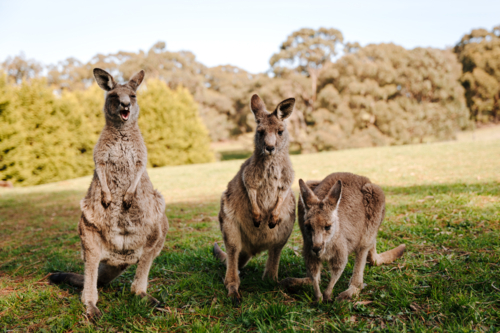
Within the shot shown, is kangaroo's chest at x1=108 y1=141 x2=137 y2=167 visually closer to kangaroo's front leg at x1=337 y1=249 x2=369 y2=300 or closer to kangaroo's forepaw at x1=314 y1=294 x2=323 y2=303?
kangaroo's forepaw at x1=314 y1=294 x2=323 y2=303

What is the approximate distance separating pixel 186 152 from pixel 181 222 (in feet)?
47.2

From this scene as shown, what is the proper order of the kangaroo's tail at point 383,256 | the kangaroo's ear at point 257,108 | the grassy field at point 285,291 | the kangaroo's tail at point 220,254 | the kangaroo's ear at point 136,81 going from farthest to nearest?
the kangaroo's tail at point 220,254 < the kangaroo's tail at point 383,256 < the kangaroo's ear at point 257,108 < the kangaroo's ear at point 136,81 < the grassy field at point 285,291

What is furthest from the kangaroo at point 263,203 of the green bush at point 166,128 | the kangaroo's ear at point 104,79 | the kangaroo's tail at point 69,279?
the green bush at point 166,128

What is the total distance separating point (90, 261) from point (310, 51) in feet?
88.5

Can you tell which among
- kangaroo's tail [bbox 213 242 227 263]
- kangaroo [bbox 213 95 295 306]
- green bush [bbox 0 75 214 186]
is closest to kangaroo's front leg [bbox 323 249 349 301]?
kangaroo [bbox 213 95 295 306]

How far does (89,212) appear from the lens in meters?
2.50

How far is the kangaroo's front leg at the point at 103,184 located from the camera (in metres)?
2.46

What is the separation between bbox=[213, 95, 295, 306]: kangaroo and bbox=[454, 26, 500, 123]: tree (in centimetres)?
3141

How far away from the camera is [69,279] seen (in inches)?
114

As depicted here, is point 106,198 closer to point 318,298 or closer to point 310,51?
point 318,298

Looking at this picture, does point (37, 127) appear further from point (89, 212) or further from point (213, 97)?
point (213, 97)

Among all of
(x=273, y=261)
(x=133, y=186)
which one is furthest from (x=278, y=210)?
(x=133, y=186)

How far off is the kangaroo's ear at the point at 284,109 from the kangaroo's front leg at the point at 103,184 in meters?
1.48

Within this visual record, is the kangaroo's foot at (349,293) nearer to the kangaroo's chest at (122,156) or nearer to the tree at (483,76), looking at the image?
the kangaroo's chest at (122,156)
